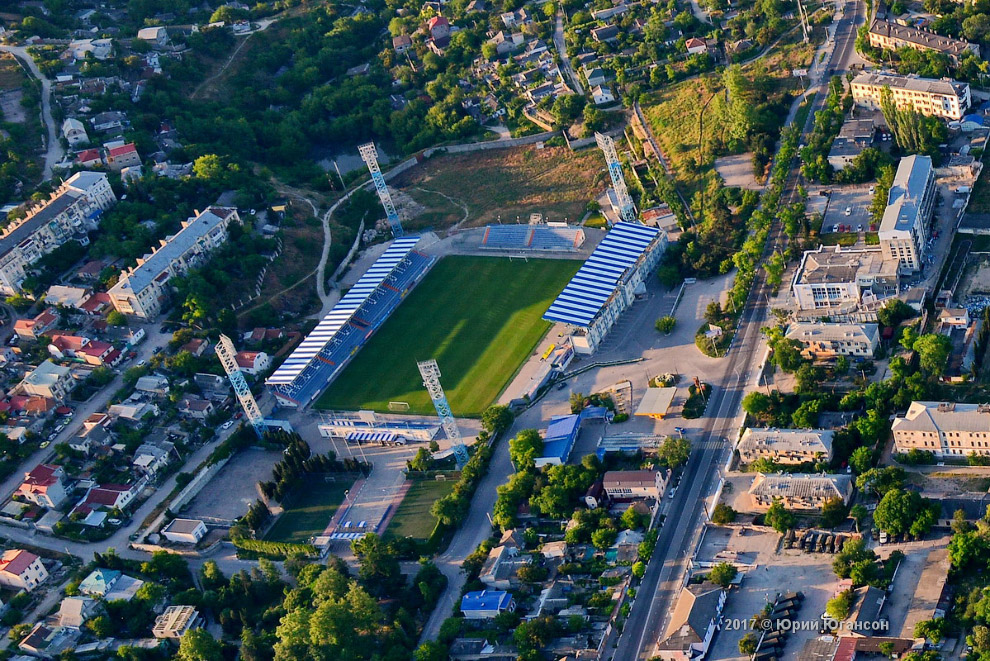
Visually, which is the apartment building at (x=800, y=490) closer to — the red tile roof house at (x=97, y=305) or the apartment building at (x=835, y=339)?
the apartment building at (x=835, y=339)

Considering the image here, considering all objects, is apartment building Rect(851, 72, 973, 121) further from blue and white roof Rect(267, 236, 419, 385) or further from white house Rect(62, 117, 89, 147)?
white house Rect(62, 117, 89, 147)

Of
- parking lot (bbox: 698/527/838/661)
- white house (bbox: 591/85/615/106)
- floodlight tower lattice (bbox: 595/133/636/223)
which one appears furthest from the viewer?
white house (bbox: 591/85/615/106)

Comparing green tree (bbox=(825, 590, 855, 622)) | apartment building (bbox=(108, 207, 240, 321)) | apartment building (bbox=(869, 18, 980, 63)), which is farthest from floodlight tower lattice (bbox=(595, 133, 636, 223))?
green tree (bbox=(825, 590, 855, 622))

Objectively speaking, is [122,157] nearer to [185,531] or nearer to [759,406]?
[185,531]

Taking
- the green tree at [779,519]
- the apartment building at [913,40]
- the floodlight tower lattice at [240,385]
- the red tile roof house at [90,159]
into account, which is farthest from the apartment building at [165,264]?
the apartment building at [913,40]

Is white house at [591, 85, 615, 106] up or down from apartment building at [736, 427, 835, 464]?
up

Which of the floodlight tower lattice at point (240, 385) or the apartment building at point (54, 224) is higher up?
the apartment building at point (54, 224)

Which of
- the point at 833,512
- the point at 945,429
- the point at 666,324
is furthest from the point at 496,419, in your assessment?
the point at 945,429

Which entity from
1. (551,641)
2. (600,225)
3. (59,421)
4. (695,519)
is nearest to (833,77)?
(600,225)
